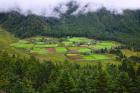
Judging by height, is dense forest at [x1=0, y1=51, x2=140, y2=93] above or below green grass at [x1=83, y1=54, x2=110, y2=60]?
above

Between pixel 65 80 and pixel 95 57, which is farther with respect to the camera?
pixel 95 57

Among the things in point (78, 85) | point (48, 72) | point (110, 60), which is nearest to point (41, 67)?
point (48, 72)

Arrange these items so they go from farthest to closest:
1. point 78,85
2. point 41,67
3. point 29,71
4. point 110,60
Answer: point 110,60, point 41,67, point 29,71, point 78,85

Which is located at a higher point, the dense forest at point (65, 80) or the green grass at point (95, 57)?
the dense forest at point (65, 80)

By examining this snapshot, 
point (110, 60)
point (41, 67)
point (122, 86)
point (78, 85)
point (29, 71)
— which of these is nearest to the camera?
point (122, 86)

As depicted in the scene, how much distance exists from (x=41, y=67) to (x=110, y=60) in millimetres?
85385

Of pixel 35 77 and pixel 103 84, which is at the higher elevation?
pixel 103 84

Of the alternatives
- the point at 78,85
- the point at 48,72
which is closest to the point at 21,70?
the point at 48,72

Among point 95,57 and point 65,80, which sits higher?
point 65,80

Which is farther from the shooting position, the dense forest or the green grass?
the green grass

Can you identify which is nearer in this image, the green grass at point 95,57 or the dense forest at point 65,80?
the dense forest at point 65,80

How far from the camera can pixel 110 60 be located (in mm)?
184375

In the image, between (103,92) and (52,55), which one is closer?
(103,92)

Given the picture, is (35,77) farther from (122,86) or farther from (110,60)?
(110,60)
